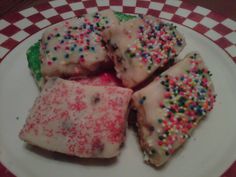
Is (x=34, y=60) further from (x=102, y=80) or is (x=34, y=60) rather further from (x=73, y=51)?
(x=102, y=80)

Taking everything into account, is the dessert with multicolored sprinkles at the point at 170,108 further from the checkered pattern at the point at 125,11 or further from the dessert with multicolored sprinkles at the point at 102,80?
the checkered pattern at the point at 125,11

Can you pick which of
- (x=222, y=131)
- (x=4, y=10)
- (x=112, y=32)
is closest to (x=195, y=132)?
(x=222, y=131)

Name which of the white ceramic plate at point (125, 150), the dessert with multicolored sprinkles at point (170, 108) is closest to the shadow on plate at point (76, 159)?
the white ceramic plate at point (125, 150)

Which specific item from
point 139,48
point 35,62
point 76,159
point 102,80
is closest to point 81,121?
point 76,159

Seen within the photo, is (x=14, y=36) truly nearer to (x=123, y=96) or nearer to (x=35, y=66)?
(x=35, y=66)

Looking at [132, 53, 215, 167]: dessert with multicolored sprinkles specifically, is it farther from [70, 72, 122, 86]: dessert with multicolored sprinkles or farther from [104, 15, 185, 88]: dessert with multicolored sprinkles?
[70, 72, 122, 86]: dessert with multicolored sprinkles

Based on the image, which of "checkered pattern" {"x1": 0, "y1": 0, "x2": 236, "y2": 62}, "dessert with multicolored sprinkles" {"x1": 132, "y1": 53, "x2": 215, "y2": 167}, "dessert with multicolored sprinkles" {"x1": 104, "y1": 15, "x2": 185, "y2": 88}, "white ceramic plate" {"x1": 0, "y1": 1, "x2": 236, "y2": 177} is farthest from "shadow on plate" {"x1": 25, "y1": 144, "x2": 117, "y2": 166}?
"checkered pattern" {"x1": 0, "y1": 0, "x2": 236, "y2": 62}
